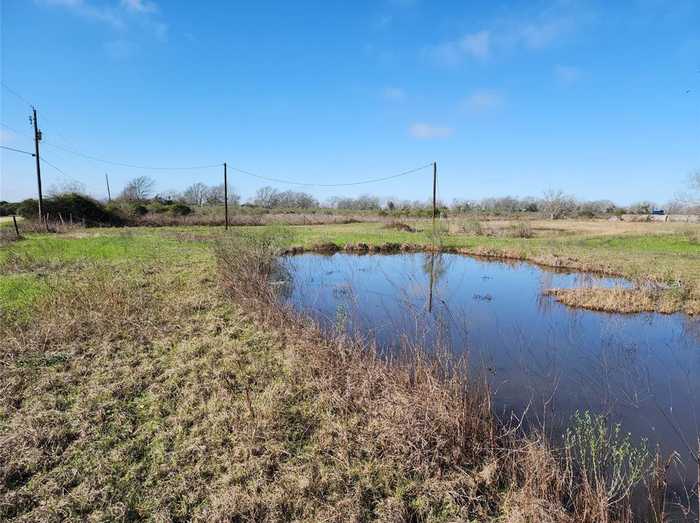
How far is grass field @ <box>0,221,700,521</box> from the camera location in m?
2.83

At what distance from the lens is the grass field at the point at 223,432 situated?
9.27ft

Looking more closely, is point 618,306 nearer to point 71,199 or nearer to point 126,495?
point 126,495

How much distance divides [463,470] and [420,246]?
18.6m

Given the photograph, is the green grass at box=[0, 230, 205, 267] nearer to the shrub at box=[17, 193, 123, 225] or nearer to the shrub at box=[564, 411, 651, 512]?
the shrub at box=[564, 411, 651, 512]

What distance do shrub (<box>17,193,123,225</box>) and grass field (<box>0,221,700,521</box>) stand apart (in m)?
28.4

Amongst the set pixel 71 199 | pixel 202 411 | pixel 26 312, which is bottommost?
pixel 202 411

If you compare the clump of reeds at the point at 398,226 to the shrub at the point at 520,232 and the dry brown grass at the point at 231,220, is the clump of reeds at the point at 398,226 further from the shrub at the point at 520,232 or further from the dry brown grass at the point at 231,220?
the dry brown grass at the point at 231,220

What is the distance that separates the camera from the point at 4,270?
31.8ft

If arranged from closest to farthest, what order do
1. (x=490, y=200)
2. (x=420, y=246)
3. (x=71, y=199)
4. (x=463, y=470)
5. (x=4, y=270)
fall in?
(x=463, y=470), (x=4, y=270), (x=420, y=246), (x=71, y=199), (x=490, y=200)

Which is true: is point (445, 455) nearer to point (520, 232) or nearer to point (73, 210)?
point (520, 232)

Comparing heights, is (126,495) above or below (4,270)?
below

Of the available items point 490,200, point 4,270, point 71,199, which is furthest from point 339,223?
point 490,200

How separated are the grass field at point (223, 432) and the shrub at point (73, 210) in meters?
28.4

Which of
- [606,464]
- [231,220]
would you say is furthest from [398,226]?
[606,464]
